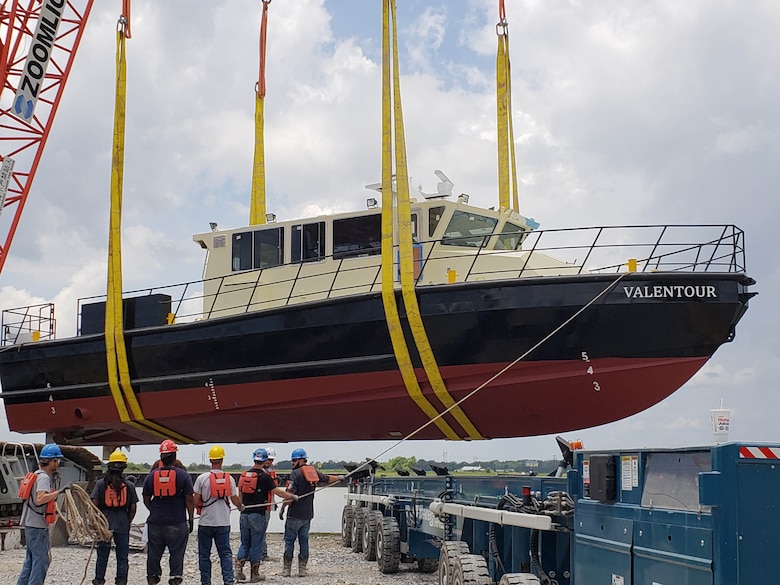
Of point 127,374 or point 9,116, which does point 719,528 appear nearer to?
point 127,374

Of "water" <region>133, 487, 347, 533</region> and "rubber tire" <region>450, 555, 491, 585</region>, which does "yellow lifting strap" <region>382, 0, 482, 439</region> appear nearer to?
"water" <region>133, 487, 347, 533</region>

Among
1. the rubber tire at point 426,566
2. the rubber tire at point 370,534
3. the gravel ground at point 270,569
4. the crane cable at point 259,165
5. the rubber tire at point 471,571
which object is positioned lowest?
the gravel ground at point 270,569

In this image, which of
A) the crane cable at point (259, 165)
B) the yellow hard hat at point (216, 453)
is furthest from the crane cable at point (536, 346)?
the crane cable at point (259, 165)

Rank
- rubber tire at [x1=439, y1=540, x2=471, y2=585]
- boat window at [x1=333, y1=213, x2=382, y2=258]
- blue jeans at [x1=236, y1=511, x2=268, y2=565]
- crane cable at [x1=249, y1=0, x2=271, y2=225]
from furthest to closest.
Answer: crane cable at [x1=249, y1=0, x2=271, y2=225], boat window at [x1=333, y1=213, x2=382, y2=258], blue jeans at [x1=236, y1=511, x2=268, y2=565], rubber tire at [x1=439, y1=540, x2=471, y2=585]

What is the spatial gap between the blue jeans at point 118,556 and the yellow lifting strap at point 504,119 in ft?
24.9

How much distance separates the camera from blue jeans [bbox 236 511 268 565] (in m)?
8.26

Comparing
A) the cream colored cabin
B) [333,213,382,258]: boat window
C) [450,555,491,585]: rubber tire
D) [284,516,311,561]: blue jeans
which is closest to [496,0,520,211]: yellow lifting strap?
the cream colored cabin

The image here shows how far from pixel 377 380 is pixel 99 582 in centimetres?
408

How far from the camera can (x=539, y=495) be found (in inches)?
217

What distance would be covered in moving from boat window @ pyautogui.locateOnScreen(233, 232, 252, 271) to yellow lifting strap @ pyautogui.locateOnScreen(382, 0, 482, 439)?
108 inches

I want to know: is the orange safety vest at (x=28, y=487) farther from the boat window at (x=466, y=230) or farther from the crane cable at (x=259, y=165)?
the crane cable at (x=259, y=165)

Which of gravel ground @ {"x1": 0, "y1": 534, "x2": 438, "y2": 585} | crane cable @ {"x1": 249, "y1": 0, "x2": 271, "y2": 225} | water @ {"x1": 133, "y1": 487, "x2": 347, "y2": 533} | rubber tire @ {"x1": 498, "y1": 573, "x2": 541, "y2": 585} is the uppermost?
crane cable @ {"x1": 249, "y1": 0, "x2": 271, "y2": 225}

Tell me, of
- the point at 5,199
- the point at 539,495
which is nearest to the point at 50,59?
the point at 5,199

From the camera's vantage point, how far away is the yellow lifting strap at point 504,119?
13.0 meters
